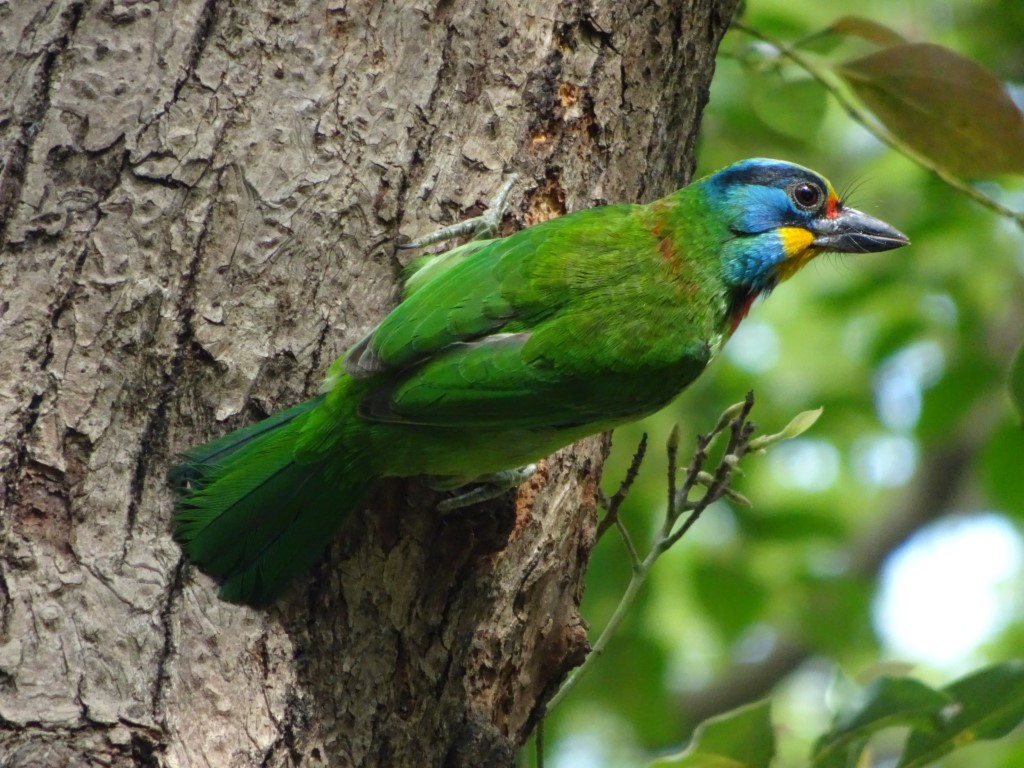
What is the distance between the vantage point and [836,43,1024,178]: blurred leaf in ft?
10.6

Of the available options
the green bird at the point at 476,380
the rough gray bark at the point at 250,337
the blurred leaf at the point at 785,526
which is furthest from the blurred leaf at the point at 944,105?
the blurred leaf at the point at 785,526

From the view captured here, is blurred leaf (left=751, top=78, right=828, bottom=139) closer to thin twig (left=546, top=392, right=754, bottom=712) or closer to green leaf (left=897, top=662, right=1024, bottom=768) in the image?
thin twig (left=546, top=392, right=754, bottom=712)

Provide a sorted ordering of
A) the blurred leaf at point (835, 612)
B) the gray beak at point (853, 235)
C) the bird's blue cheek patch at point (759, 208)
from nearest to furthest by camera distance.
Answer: the bird's blue cheek patch at point (759, 208), the gray beak at point (853, 235), the blurred leaf at point (835, 612)

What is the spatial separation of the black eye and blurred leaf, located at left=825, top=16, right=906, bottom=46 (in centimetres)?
50

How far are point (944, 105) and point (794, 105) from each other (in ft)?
2.41

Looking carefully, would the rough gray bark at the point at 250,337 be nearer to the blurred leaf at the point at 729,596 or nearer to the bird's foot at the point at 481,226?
the bird's foot at the point at 481,226

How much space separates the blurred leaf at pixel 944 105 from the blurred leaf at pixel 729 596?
1.96 meters

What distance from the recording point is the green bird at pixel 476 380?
93.2 inches

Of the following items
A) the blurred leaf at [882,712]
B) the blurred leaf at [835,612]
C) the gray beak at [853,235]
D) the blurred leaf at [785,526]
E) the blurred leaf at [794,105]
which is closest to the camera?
the blurred leaf at [882,712]

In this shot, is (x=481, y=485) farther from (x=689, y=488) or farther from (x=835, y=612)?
(x=835, y=612)

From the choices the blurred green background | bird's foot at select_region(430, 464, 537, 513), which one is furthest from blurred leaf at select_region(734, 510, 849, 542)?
bird's foot at select_region(430, 464, 537, 513)

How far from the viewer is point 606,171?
296 centimetres

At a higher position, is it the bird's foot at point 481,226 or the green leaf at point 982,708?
the bird's foot at point 481,226

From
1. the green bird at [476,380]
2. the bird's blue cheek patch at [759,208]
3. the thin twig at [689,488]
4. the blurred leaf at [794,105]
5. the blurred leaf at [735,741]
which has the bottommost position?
the blurred leaf at [735,741]
